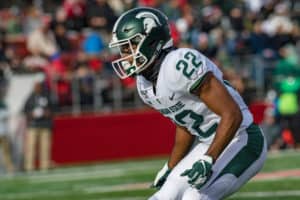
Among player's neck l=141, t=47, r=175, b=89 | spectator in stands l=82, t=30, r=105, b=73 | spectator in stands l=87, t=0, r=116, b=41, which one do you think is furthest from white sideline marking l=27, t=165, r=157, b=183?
player's neck l=141, t=47, r=175, b=89

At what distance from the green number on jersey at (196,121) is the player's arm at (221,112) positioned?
0.28 metres

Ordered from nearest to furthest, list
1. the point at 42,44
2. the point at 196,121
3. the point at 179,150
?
the point at 196,121 < the point at 179,150 < the point at 42,44

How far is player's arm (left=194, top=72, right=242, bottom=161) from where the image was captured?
4949mm

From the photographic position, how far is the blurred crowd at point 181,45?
14.5 metres

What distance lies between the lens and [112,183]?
11.0m

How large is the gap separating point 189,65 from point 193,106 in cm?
31

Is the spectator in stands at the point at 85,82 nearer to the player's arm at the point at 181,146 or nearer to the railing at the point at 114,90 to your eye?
the railing at the point at 114,90

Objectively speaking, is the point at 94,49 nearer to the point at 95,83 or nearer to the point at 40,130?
the point at 95,83

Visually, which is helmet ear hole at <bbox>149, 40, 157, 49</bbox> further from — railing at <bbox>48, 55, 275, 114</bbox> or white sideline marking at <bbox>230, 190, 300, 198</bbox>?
railing at <bbox>48, 55, 275, 114</bbox>

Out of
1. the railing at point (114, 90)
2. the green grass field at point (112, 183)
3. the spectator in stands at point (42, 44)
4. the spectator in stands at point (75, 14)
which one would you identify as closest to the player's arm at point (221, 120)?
the green grass field at point (112, 183)

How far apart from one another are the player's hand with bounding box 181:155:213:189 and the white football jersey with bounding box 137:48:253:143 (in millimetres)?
399

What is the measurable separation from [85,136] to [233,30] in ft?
12.8

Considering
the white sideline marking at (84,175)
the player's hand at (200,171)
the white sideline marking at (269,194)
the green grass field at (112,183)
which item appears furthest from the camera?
the white sideline marking at (84,175)

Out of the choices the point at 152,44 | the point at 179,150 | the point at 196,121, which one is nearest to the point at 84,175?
the point at 179,150
